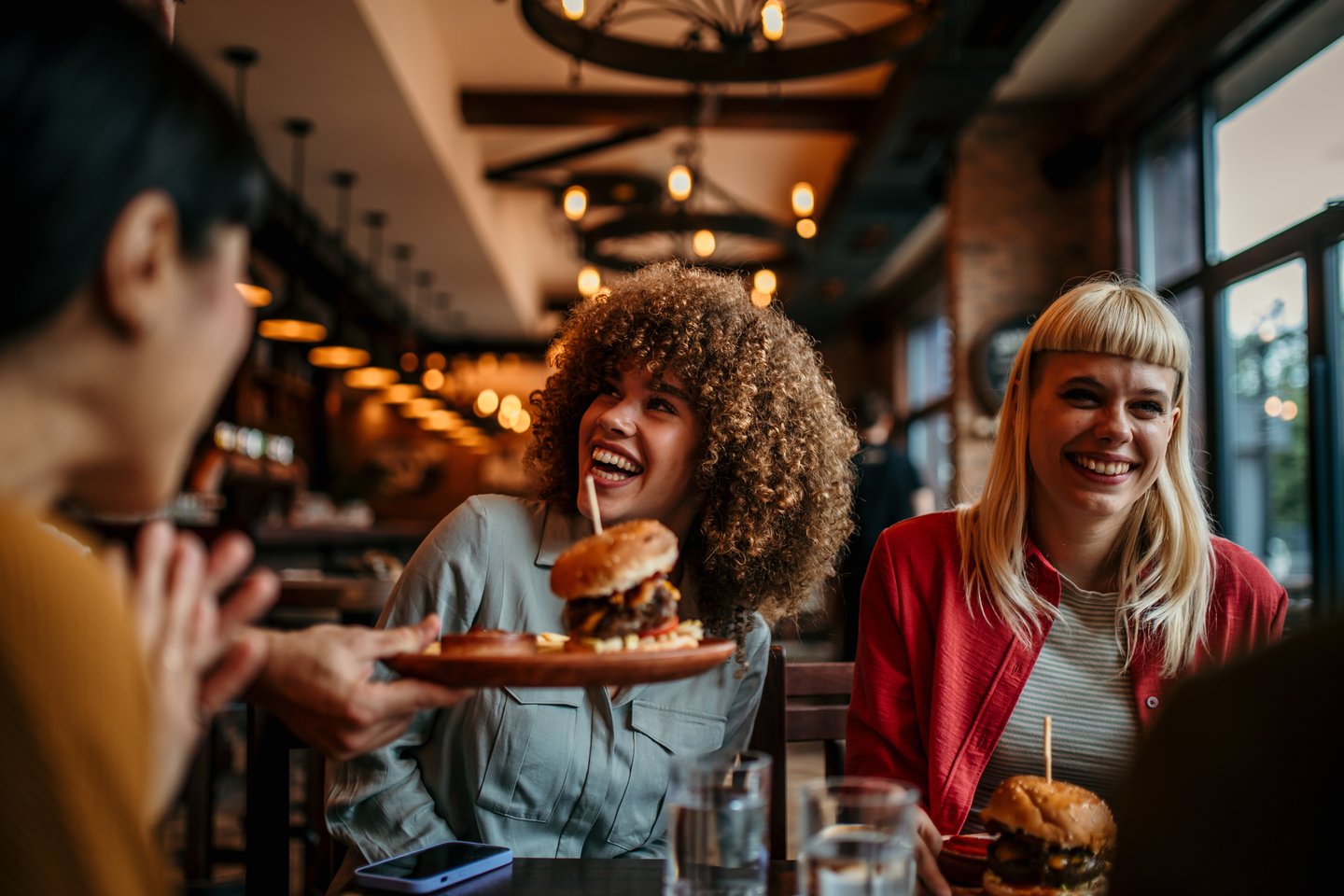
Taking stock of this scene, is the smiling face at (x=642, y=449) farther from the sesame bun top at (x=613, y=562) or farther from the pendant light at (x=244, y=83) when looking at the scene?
the pendant light at (x=244, y=83)

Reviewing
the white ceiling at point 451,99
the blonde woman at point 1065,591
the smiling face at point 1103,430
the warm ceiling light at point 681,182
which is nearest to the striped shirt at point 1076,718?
the blonde woman at point 1065,591

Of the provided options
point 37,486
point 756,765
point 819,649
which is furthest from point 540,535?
point 819,649

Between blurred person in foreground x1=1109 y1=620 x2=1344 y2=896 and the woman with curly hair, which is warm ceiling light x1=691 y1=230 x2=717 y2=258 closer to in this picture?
the woman with curly hair

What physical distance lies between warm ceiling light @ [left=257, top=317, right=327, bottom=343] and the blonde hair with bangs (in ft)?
17.6

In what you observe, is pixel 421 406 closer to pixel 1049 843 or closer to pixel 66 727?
pixel 1049 843

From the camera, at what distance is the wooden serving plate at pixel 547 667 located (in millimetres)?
1010

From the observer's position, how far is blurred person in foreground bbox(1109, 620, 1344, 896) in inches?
19.8

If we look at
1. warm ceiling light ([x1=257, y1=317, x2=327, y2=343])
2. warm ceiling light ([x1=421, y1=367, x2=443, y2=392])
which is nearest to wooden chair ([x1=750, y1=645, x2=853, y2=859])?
warm ceiling light ([x1=257, y1=317, x2=327, y2=343])

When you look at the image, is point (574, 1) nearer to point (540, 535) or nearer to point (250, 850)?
point (540, 535)

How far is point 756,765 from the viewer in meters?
0.96

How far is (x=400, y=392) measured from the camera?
11508 mm

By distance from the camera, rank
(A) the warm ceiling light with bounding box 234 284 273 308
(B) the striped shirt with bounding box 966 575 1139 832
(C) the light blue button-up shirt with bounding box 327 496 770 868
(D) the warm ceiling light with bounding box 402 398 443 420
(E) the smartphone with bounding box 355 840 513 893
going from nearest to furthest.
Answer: (E) the smartphone with bounding box 355 840 513 893, (C) the light blue button-up shirt with bounding box 327 496 770 868, (B) the striped shirt with bounding box 966 575 1139 832, (A) the warm ceiling light with bounding box 234 284 273 308, (D) the warm ceiling light with bounding box 402 398 443 420

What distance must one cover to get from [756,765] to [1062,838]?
0.38 metres

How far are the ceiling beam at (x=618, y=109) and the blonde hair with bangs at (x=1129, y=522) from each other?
19.3ft
